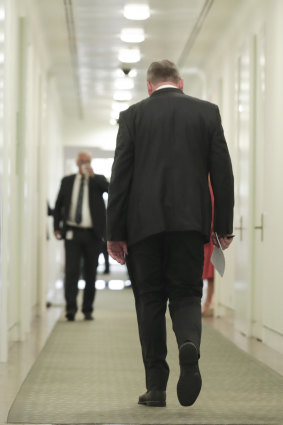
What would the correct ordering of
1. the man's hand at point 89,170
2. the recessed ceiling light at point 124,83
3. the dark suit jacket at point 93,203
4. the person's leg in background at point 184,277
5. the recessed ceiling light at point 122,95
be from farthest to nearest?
the recessed ceiling light at point 122,95, the recessed ceiling light at point 124,83, the man's hand at point 89,170, the dark suit jacket at point 93,203, the person's leg in background at point 184,277

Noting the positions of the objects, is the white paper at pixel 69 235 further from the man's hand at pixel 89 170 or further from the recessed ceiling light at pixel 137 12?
the recessed ceiling light at pixel 137 12

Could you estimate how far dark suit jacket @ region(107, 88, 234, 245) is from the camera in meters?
3.60

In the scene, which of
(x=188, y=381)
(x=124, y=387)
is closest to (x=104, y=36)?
(x=124, y=387)

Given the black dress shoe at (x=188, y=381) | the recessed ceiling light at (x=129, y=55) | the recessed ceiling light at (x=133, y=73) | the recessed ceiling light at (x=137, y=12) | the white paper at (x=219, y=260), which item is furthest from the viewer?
the recessed ceiling light at (x=133, y=73)

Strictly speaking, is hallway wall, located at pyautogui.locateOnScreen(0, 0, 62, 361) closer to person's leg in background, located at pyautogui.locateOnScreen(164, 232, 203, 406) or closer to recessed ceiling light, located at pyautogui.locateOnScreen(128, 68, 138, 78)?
recessed ceiling light, located at pyautogui.locateOnScreen(128, 68, 138, 78)

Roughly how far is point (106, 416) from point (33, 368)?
5.19 feet

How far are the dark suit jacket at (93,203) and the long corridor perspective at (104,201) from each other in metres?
0.10

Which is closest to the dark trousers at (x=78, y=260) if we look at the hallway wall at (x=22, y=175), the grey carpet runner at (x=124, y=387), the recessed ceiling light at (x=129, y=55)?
the hallway wall at (x=22, y=175)

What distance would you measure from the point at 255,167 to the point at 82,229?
1.92 meters

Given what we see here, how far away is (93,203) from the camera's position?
27.4 feet

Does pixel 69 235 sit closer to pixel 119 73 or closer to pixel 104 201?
pixel 104 201

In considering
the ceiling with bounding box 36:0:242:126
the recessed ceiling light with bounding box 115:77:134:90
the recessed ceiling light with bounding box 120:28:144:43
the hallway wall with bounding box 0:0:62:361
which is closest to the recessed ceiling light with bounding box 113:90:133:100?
the ceiling with bounding box 36:0:242:126

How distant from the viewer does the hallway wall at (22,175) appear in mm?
5715

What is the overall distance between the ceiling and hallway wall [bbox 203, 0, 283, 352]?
56 cm
